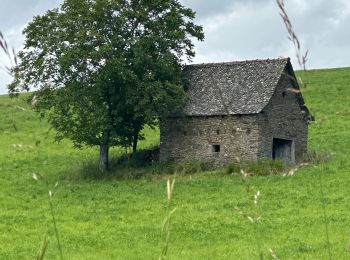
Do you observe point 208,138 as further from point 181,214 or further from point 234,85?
point 181,214

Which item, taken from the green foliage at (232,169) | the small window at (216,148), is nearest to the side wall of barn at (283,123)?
the green foliage at (232,169)

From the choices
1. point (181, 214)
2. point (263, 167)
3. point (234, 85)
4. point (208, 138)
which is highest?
point (234, 85)

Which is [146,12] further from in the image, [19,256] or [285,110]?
[19,256]

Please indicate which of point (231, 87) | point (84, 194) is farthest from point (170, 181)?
point (231, 87)

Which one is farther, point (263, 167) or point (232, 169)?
point (232, 169)

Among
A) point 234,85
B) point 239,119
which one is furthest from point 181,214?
point 234,85

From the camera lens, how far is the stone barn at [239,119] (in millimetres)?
36656

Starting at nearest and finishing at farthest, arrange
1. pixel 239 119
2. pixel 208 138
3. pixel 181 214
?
1. pixel 181 214
2. pixel 239 119
3. pixel 208 138

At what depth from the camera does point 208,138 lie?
37.6 meters

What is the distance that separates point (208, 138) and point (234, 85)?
3.23 m

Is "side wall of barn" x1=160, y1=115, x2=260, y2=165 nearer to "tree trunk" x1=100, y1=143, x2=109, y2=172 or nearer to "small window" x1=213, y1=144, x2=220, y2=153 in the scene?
"small window" x1=213, y1=144, x2=220, y2=153

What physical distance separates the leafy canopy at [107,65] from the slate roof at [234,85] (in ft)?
4.70

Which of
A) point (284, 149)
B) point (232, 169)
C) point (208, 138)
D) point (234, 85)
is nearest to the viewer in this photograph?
point (232, 169)

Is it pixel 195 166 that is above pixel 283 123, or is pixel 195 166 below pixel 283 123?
below
